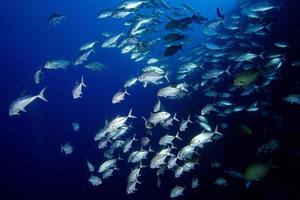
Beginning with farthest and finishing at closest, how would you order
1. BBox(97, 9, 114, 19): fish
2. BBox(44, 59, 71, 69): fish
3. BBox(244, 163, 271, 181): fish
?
1. BBox(97, 9, 114, 19): fish
2. BBox(44, 59, 71, 69): fish
3. BBox(244, 163, 271, 181): fish

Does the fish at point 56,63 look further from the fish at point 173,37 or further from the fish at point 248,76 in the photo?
the fish at point 248,76

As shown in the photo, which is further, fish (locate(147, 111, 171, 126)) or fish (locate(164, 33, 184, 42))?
fish (locate(147, 111, 171, 126))

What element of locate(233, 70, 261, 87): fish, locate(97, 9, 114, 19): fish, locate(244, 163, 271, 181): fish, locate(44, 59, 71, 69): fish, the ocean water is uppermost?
locate(233, 70, 261, 87): fish

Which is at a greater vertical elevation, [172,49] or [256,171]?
[172,49]

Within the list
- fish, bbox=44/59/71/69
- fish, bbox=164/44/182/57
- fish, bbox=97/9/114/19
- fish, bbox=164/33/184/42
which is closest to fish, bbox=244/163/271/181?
fish, bbox=164/44/182/57

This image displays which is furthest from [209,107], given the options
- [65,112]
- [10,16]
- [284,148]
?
[10,16]

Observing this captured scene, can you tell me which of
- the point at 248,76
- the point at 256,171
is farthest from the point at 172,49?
the point at 256,171

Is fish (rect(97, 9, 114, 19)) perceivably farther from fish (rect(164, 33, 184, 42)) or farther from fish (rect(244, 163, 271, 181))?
fish (rect(244, 163, 271, 181))

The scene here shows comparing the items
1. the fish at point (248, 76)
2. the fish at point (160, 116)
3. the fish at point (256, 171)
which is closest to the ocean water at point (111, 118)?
the fish at point (256, 171)

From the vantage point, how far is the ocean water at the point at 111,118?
29.1ft

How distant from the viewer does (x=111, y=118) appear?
70.9 ft

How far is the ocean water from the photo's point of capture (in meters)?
8.87

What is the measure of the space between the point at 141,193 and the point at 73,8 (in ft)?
236

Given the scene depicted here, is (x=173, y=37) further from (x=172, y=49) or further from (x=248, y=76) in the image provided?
(x=248, y=76)
